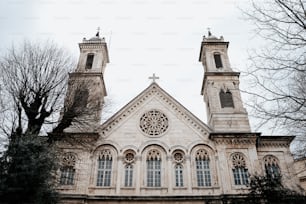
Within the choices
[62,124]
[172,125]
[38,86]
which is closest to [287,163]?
[172,125]

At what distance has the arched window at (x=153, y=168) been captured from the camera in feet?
63.7

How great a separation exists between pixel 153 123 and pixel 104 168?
5524mm

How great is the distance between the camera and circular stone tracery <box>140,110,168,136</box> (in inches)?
856

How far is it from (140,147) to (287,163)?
11.9m

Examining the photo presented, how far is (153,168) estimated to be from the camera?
20.1 metres

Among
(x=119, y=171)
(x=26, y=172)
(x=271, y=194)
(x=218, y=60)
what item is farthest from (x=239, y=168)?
(x=26, y=172)

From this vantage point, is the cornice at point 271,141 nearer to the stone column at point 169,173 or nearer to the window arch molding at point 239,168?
the window arch molding at point 239,168

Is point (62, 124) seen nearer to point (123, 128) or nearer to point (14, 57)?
point (14, 57)

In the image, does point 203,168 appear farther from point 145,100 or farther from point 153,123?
point 145,100

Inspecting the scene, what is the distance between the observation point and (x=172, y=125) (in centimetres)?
2208

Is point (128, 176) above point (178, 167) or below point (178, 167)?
below

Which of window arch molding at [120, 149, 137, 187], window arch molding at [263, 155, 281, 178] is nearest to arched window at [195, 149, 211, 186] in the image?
window arch molding at [263, 155, 281, 178]

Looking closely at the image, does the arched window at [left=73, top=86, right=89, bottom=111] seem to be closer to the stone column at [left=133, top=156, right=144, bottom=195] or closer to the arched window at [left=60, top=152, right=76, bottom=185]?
the arched window at [left=60, top=152, right=76, bottom=185]

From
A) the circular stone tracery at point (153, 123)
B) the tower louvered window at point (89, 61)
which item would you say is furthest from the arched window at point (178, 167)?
the tower louvered window at point (89, 61)
